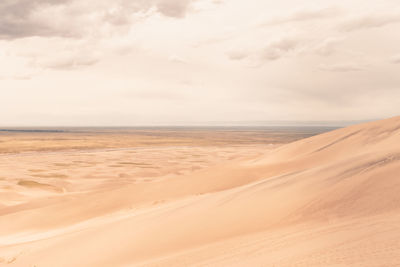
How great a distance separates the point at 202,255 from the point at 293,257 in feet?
5.52

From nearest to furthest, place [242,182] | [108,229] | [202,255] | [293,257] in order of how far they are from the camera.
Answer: [293,257]
[202,255]
[108,229]
[242,182]

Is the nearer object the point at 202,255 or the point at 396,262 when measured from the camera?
the point at 396,262

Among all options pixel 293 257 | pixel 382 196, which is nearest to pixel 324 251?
pixel 293 257

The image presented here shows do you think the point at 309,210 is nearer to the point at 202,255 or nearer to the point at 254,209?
the point at 254,209

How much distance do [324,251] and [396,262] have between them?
89 centimetres

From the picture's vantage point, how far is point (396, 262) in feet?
11.8

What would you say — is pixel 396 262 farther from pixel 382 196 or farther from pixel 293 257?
pixel 382 196

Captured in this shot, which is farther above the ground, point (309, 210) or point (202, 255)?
point (309, 210)

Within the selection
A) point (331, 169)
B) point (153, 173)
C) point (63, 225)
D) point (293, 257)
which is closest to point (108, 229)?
point (63, 225)

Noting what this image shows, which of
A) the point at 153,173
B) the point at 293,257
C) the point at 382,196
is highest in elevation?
the point at 382,196

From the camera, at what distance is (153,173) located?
2922 cm

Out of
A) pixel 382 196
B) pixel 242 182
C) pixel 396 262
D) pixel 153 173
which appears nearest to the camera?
pixel 396 262

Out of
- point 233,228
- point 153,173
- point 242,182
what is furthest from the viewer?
point 153,173

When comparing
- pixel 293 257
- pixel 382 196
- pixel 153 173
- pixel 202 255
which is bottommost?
pixel 153 173
